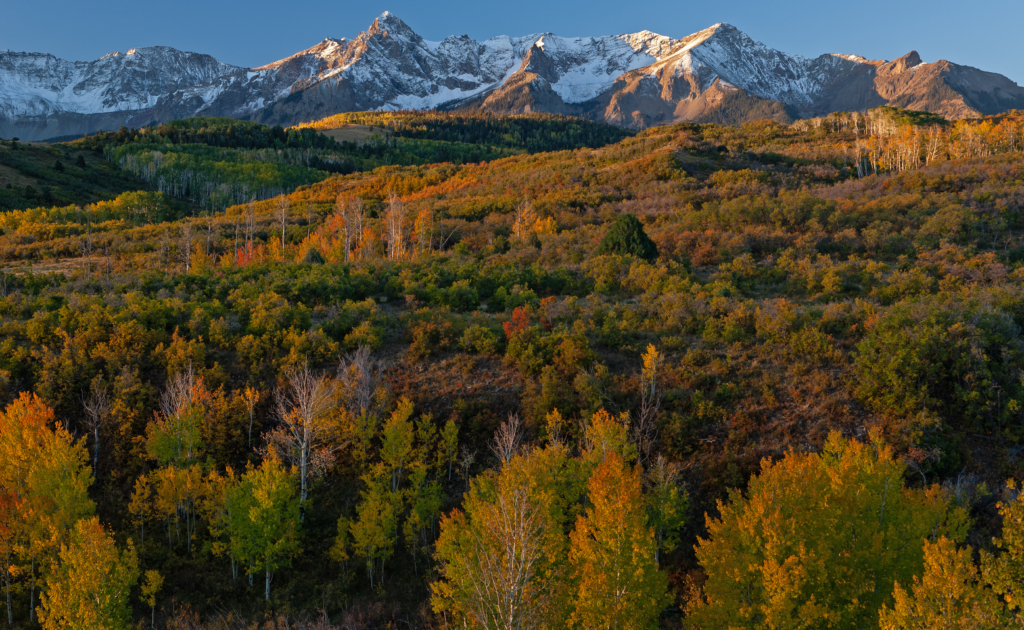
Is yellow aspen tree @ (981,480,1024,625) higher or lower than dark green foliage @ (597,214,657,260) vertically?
lower

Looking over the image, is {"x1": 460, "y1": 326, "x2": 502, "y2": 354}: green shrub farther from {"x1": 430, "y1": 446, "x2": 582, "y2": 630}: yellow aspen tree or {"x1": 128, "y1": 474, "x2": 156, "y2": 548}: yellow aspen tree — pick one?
{"x1": 128, "y1": 474, "x2": 156, "y2": 548}: yellow aspen tree

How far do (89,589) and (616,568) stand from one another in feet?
49.2

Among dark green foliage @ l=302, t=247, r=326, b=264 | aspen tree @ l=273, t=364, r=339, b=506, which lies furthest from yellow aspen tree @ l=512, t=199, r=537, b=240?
aspen tree @ l=273, t=364, r=339, b=506

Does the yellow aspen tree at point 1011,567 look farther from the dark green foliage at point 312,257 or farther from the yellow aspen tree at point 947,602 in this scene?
the dark green foliage at point 312,257

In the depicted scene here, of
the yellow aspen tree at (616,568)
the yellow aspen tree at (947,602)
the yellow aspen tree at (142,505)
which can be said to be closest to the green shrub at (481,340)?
the yellow aspen tree at (616,568)

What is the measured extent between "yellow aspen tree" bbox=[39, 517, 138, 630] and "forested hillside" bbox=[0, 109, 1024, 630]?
0.10m

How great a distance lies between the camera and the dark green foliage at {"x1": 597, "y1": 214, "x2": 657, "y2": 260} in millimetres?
43606

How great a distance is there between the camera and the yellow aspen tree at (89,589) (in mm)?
14992

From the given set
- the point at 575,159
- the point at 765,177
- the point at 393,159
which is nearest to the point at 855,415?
the point at 765,177

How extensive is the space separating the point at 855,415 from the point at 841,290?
1462 centimetres

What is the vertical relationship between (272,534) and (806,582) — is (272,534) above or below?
below

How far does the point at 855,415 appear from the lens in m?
23.9

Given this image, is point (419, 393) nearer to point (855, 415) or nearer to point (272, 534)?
point (272, 534)

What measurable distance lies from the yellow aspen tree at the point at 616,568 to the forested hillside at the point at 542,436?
0.28ft
